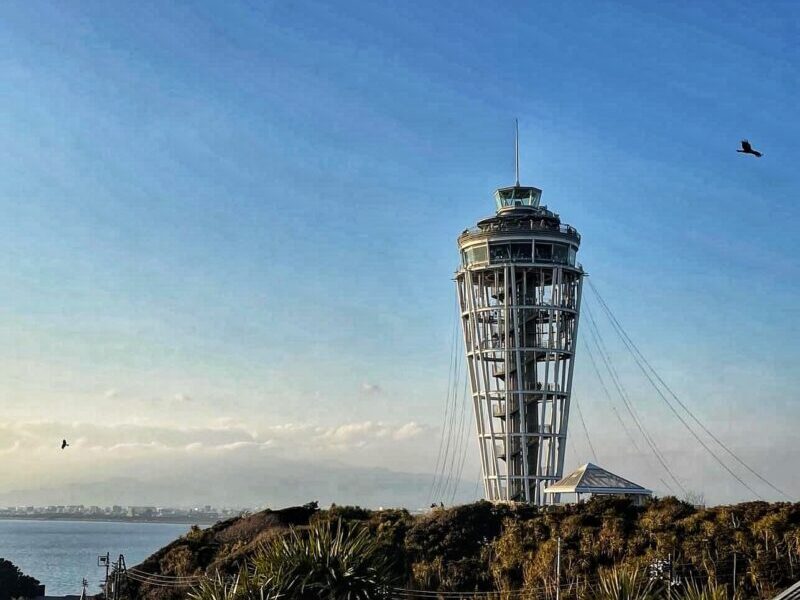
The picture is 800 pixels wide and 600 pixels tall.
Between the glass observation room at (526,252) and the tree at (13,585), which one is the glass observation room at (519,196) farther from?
the tree at (13,585)

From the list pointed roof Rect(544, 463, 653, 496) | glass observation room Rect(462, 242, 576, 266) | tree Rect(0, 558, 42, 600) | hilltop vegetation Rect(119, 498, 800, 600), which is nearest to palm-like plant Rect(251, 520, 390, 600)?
hilltop vegetation Rect(119, 498, 800, 600)

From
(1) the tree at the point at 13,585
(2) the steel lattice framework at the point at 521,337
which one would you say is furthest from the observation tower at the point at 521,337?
(1) the tree at the point at 13,585

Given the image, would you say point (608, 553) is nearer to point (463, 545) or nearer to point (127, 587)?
point (463, 545)

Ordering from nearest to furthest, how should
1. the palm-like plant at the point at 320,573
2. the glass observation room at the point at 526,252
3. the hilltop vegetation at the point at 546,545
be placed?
the palm-like plant at the point at 320,573 < the hilltop vegetation at the point at 546,545 < the glass observation room at the point at 526,252

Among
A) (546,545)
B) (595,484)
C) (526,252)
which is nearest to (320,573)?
(546,545)

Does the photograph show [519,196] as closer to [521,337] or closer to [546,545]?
[521,337]

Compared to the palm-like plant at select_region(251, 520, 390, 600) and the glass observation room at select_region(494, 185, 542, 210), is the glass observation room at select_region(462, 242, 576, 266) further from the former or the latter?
the palm-like plant at select_region(251, 520, 390, 600)

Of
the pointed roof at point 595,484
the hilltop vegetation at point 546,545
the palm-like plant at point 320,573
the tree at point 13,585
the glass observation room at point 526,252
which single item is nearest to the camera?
the palm-like plant at point 320,573
